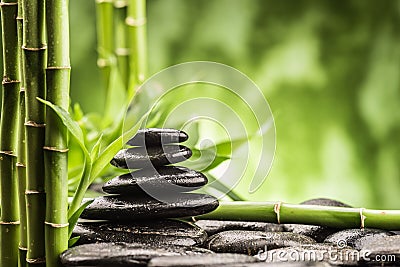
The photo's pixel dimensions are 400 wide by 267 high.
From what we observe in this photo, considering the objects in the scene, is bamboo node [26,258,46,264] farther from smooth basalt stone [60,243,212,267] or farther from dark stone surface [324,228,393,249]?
dark stone surface [324,228,393,249]

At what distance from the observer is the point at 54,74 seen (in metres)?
0.43

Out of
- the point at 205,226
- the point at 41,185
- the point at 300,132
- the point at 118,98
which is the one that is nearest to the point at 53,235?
the point at 41,185

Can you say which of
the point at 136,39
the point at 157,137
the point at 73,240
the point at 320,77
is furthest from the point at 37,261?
the point at 320,77

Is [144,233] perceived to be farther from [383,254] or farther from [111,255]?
[383,254]

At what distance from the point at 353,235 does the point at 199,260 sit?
0.17 meters

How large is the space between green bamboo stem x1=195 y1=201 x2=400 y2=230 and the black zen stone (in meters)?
0.08

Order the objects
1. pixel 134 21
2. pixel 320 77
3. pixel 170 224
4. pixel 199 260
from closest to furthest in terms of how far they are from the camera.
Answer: pixel 199 260 < pixel 170 224 < pixel 134 21 < pixel 320 77

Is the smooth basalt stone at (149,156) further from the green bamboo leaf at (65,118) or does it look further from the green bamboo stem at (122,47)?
the green bamboo stem at (122,47)

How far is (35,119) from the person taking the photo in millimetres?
442

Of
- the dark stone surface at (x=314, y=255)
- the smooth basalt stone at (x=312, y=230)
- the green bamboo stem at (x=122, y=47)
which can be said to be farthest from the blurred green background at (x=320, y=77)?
the dark stone surface at (x=314, y=255)

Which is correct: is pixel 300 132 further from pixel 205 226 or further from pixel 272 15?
pixel 205 226

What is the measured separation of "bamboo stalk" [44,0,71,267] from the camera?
43 cm

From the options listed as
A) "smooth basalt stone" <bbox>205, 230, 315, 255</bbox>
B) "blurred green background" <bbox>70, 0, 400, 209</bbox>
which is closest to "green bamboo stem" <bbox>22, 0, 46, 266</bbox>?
"smooth basalt stone" <bbox>205, 230, 315, 255</bbox>

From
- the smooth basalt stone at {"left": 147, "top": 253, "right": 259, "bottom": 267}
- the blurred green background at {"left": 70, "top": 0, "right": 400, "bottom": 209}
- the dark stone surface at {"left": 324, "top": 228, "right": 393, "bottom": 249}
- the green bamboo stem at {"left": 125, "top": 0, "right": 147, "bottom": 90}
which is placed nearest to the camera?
the smooth basalt stone at {"left": 147, "top": 253, "right": 259, "bottom": 267}
